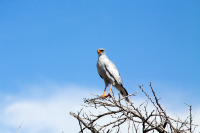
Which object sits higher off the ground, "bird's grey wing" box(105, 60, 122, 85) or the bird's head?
the bird's head

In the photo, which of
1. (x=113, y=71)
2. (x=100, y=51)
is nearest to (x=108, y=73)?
(x=113, y=71)

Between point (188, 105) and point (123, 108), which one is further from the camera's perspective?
point (123, 108)

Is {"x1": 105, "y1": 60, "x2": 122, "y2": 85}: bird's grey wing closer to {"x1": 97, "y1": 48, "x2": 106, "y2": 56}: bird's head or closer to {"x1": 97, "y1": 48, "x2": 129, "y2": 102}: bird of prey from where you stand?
{"x1": 97, "y1": 48, "x2": 129, "y2": 102}: bird of prey

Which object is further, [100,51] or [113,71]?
[100,51]

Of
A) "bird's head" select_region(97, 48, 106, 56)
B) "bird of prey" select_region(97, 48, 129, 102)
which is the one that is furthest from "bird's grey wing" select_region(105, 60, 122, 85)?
"bird's head" select_region(97, 48, 106, 56)

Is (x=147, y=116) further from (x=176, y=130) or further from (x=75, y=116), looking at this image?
(x=75, y=116)

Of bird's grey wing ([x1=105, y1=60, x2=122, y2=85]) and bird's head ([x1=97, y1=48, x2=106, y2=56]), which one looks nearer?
bird's grey wing ([x1=105, y1=60, x2=122, y2=85])

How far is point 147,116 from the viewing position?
4363 millimetres

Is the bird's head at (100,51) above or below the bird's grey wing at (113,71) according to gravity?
above

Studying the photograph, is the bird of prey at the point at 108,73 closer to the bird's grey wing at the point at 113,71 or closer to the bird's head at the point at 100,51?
the bird's grey wing at the point at 113,71

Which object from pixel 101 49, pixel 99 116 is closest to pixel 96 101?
pixel 99 116

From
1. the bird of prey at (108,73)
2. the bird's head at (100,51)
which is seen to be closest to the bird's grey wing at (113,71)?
the bird of prey at (108,73)

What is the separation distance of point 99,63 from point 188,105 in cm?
350

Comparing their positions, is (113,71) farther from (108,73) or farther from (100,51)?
(100,51)
